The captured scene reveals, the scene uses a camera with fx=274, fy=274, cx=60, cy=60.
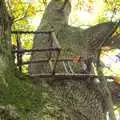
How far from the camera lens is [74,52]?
299 inches

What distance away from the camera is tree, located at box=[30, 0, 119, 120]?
20.3 feet

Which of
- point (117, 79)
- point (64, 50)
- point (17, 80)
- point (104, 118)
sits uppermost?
point (17, 80)

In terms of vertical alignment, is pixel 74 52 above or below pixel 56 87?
above

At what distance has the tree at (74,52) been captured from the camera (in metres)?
6.20

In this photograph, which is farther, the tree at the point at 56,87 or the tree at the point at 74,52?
the tree at the point at 74,52

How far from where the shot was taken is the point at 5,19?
567 cm

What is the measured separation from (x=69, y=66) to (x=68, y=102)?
1495mm

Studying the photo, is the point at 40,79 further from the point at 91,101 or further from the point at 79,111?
the point at 91,101

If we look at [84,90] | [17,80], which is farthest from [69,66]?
[17,80]

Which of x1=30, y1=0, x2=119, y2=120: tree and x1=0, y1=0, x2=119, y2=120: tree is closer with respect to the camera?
x1=0, y1=0, x2=119, y2=120: tree

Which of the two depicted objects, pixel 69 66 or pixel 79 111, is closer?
pixel 79 111

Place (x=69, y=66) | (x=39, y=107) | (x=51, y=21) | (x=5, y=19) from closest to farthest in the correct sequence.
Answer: (x=39, y=107)
(x=5, y=19)
(x=69, y=66)
(x=51, y=21)

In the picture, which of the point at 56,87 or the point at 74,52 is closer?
the point at 56,87

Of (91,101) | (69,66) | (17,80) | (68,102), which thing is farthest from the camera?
(69,66)
